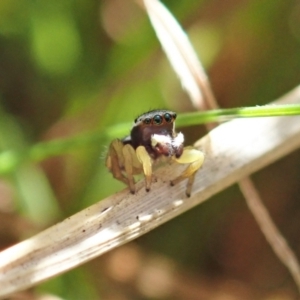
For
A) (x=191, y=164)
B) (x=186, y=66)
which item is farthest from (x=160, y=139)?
(x=186, y=66)

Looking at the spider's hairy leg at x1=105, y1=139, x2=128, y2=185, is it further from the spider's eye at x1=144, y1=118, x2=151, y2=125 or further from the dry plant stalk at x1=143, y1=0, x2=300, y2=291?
the dry plant stalk at x1=143, y1=0, x2=300, y2=291

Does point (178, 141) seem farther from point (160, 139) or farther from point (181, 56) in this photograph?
point (181, 56)

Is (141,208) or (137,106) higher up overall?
(137,106)

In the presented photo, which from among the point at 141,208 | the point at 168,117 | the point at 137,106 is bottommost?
the point at 141,208

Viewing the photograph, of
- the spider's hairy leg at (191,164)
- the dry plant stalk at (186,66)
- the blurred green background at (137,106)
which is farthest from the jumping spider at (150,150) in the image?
the blurred green background at (137,106)

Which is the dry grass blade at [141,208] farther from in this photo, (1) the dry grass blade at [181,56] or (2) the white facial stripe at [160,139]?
(1) the dry grass blade at [181,56]

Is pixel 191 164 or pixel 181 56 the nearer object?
pixel 191 164

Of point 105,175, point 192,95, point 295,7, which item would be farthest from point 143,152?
point 295,7
